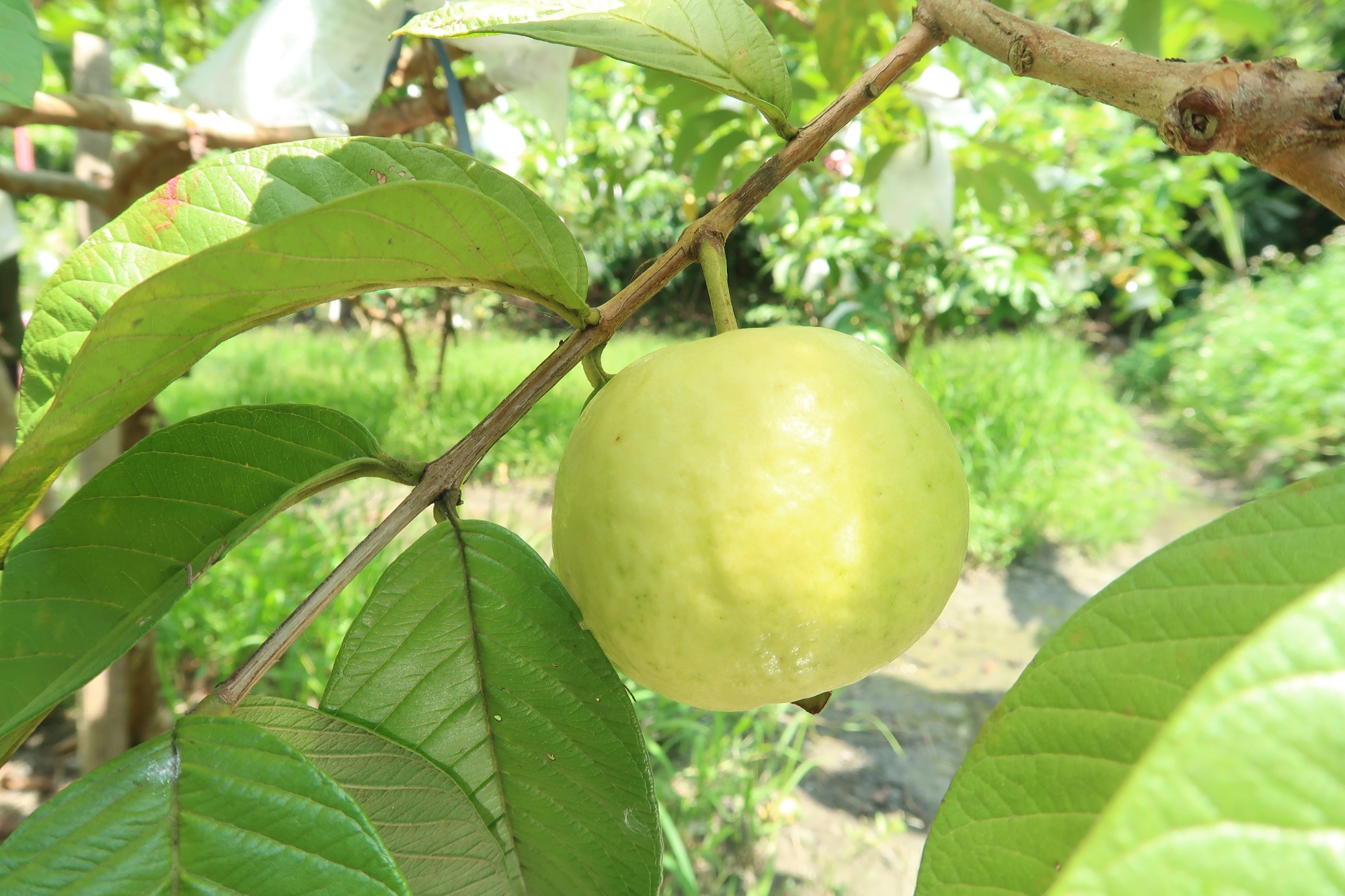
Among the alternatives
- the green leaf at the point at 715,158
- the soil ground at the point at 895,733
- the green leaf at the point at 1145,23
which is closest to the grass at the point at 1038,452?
the soil ground at the point at 895,733

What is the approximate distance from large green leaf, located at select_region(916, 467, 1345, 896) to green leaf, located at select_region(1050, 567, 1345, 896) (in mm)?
86

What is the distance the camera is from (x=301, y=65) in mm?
1205

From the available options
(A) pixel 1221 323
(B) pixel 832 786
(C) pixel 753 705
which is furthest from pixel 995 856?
(A) pixel 1221 323

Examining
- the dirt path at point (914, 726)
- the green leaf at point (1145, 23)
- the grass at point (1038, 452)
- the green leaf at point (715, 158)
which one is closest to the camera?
the green leaf at point (1145, 23)

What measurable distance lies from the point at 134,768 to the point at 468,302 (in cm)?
542

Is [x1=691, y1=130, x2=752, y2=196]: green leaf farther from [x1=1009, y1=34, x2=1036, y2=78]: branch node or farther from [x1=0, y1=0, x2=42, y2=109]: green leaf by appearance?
[x1=0, y1=0, x2=42, y2=109]: green leaf

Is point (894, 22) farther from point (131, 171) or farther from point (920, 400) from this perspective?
point (131, 171)

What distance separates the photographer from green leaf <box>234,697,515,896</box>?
44 centimetres

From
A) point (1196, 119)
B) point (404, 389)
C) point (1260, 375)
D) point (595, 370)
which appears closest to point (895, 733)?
Answer: point (595, 370)

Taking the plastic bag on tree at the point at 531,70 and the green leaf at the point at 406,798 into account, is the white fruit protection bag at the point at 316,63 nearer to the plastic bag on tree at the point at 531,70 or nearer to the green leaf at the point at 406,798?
the plastic bag on tree at the point at 531,70

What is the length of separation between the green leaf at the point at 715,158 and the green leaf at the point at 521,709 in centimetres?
126

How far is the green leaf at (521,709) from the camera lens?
1.57 feet

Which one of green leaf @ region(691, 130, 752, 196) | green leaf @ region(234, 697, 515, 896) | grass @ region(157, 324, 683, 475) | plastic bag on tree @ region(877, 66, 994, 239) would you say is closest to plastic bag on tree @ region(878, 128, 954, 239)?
plastic bag on tree @ region(877, 66, 994, 239)

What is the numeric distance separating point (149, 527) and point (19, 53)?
29cm
